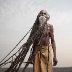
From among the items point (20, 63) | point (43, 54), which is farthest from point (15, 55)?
point (43, 54)

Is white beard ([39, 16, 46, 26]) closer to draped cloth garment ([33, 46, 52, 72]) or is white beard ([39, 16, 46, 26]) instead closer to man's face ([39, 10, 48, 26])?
man's face ([39, 10, 48, 26])

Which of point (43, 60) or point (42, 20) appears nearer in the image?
point (42, 20)

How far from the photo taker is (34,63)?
9148 millimetres

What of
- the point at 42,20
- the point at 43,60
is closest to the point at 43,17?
the point at 42,20

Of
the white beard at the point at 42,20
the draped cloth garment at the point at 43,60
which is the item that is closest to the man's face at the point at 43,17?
the white beard at the point at 42,20

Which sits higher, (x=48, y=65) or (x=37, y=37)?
(x=37, y=37)

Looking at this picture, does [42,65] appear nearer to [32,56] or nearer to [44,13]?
[32,56]

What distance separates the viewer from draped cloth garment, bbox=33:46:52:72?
29.9 feet

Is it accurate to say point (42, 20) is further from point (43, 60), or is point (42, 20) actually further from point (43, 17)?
point (43, 60)

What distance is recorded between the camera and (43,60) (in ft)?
30.2

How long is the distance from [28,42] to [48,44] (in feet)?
2.12

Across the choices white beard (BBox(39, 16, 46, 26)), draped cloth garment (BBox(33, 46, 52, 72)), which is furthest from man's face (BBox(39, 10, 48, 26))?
draped cloth garment (BBox(33, 46, 52, 72))

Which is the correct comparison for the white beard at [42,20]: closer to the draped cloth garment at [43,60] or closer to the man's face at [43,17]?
the man's face at [43,17]

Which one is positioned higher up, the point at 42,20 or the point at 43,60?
the point at 42,20
